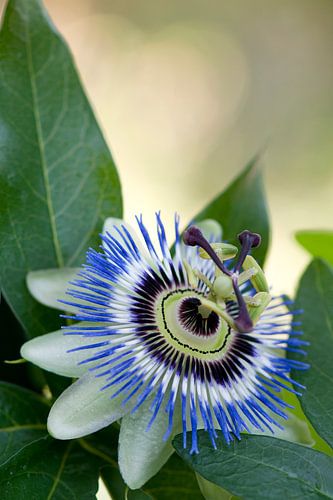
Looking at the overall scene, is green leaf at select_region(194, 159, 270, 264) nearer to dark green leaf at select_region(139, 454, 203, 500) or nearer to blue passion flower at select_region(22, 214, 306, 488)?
blue passion flower at select_region(22, 214, 306, 488)

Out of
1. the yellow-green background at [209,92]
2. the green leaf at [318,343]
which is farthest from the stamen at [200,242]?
the yellow-green background at [209,92]

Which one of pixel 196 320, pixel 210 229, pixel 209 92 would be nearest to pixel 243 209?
pixel 210 229

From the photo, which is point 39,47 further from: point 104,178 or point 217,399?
point 217,399

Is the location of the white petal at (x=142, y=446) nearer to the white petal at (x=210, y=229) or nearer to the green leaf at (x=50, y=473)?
the green leaf at (x=50, y=473)

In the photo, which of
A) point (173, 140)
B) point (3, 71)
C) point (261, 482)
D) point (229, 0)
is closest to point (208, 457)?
point (261, 482)

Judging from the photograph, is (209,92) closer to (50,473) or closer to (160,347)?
(160,347)
